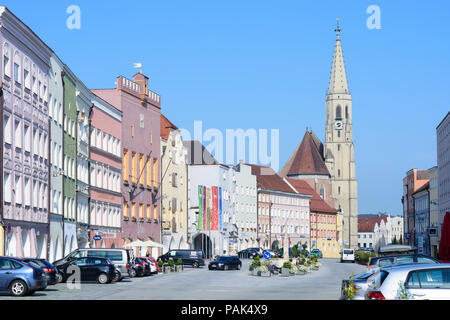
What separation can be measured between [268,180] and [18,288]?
130 meters

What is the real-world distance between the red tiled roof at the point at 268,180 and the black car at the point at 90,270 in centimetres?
10646

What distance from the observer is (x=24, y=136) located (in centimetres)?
4831

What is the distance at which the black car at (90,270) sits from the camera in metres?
42.9

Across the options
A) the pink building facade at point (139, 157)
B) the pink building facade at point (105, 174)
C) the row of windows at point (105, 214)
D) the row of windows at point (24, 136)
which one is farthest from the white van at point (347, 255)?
the row of windows at point (24, 136)

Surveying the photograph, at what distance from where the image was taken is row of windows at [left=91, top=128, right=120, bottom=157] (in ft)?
229

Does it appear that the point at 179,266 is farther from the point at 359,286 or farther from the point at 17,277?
the point at 359,286

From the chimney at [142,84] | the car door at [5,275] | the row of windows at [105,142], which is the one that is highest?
the chimney at [142,84]

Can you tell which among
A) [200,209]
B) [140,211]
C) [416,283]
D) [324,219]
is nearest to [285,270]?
[140,211]

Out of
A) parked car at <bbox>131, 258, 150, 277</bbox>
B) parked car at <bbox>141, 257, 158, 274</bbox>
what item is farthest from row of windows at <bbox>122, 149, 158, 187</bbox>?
parked car at <bbox>131, 258, 150, 277</bbox>

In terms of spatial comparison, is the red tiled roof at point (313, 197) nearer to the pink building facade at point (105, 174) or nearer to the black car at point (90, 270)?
the pink building facade at point (105, 174)

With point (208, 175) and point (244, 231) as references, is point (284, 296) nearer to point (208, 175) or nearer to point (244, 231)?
point (208, 175)

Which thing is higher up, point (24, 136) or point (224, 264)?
point (24, 136)

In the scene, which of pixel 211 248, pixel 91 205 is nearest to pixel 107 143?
pixel 91 205
